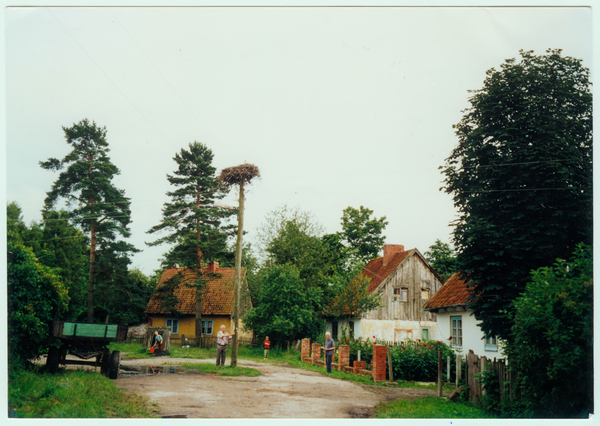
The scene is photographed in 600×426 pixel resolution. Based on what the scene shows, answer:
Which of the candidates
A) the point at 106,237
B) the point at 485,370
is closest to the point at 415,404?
the point at 485,370

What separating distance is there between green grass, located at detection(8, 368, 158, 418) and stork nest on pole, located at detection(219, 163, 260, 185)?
10187 millimetres

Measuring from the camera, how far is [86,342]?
12297mm

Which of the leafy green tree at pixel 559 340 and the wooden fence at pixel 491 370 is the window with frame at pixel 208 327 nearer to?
the wooden fence at pixel 491 370

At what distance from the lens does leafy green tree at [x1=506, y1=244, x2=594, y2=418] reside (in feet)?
24.7

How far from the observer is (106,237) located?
85.4ft

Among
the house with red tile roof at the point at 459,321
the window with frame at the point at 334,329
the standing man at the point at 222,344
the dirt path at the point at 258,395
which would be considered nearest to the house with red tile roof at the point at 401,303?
the window with frame at the point at 334,329

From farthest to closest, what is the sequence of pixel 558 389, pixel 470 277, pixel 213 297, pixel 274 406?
1. pixel 213 297
2. pixel 470 277
3. pixel 274 406
4. pixel 558 389

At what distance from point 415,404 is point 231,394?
13.9ft

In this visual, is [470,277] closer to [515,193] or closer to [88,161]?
[515,193]

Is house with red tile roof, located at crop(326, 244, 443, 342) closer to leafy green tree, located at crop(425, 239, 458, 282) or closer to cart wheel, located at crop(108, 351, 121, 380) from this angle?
leafy green tree, located at crop(425, 239, 458, 282)

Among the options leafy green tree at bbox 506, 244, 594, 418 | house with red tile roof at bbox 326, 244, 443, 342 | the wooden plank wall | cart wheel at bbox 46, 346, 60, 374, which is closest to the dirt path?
cart wheel at bbox 46, 346, 60, 374

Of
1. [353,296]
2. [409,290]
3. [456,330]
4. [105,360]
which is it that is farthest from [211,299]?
[105,360]

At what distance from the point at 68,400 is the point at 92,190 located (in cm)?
1800

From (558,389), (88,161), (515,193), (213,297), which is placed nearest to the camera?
(558,389)
